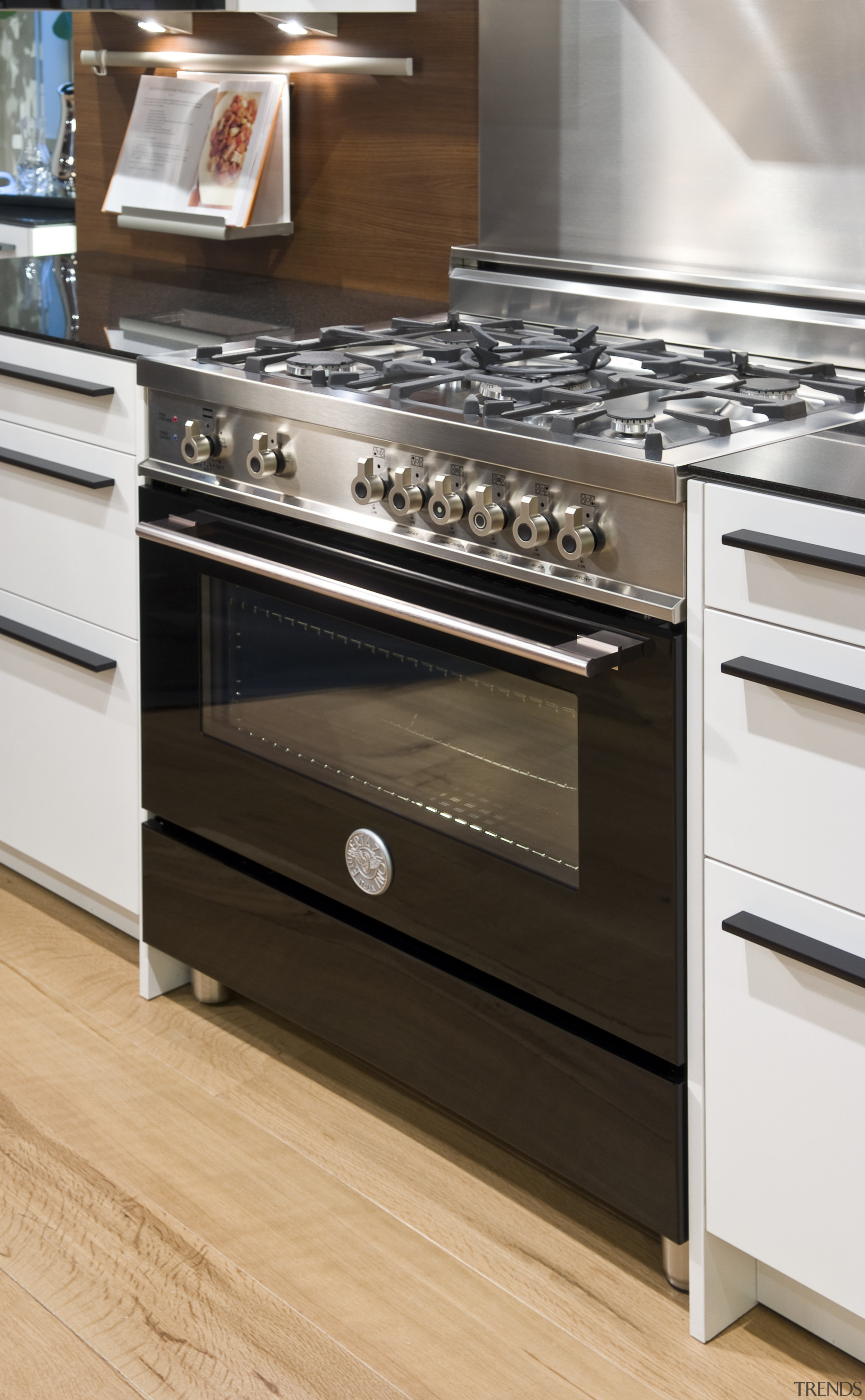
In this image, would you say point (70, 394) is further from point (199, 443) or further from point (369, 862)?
point (369, 862)

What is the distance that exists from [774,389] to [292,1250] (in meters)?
1.14

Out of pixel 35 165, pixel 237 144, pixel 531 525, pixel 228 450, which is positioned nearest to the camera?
pixel 531 525

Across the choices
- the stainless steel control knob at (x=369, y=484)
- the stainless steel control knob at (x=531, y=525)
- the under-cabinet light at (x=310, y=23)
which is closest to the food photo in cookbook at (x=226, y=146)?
the under-cabinet light at (x=310, y=23)

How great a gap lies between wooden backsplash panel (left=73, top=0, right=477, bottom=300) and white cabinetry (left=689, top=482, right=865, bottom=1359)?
1.13m

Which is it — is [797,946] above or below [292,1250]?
above

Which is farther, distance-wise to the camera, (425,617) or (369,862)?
(369,862)

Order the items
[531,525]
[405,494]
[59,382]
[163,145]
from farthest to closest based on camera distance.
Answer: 1. [163,145]
2. [59,382]
3. [405,494]
4. [531,525]

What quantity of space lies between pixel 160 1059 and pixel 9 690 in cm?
67

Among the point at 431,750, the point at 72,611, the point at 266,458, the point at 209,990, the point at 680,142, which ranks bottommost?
the point at 209,990

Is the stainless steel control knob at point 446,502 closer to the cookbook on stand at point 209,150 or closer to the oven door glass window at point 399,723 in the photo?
the oven door glass window at point 399,723

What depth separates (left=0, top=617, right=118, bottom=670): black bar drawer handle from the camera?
7.06 ft

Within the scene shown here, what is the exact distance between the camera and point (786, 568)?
130cm

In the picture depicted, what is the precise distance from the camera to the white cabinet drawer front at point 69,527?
208cm

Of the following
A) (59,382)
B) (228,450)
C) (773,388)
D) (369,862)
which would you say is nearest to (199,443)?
(228,450)
